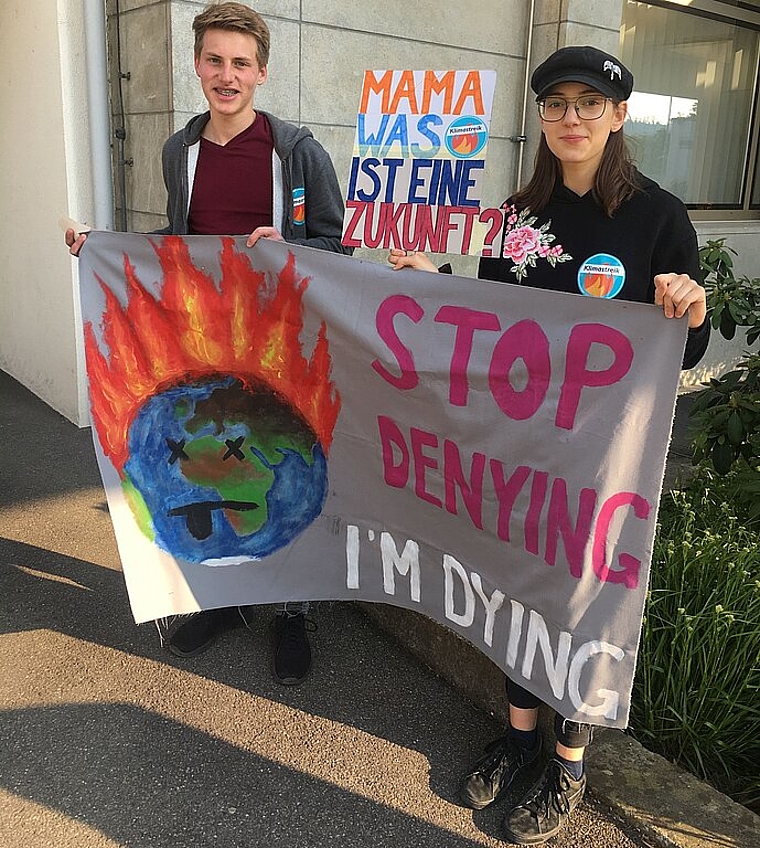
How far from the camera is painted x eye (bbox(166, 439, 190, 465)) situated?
9.14ft

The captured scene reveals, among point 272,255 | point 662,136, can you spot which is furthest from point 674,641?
point 662,136

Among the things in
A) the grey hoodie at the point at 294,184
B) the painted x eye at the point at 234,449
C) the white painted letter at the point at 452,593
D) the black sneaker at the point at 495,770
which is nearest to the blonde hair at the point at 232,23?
the grey hoodie at the point at 294,184

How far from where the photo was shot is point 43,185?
543 centimetres

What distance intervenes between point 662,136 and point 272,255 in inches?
230

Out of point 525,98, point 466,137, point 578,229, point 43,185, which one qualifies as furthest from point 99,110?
point 578,229

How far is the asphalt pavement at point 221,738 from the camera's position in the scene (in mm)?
2287

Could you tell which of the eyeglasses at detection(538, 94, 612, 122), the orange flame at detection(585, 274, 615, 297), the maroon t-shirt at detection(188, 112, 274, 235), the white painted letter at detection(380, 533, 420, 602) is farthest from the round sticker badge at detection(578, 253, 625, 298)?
the maroon t-shirt at detection(188, 112, 274, 235)

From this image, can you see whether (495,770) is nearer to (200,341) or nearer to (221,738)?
→ (221,738)

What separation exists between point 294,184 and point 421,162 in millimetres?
418

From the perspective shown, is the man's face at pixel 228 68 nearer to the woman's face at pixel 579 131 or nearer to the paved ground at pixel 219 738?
the woman's face at pixel 579 131

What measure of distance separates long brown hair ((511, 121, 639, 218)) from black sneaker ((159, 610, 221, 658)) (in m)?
1.80

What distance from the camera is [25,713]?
2723 millimetres

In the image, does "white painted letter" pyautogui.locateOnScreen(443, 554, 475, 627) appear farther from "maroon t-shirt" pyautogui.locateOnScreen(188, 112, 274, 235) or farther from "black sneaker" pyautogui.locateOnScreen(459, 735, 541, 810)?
"maroon t-shirt" pyautogui.locateOnScreen(188, 112, 274, 235)

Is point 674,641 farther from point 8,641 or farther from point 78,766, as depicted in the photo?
point 8,641
